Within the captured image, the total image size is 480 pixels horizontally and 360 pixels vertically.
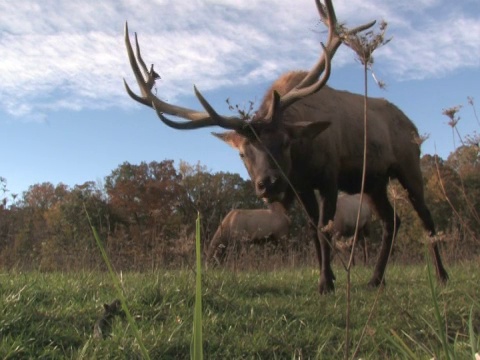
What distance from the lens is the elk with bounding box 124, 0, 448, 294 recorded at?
583cm

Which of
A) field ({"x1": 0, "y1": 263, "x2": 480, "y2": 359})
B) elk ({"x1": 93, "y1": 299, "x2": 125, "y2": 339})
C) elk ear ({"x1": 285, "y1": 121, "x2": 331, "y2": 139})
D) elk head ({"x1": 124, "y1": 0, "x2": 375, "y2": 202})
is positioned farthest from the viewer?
elk ear ({"x1": 285, "y1": 121, "x2": 331, "y2": 139})

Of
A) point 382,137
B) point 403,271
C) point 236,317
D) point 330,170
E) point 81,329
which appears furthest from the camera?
point 403,271

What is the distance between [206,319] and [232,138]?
2791mm

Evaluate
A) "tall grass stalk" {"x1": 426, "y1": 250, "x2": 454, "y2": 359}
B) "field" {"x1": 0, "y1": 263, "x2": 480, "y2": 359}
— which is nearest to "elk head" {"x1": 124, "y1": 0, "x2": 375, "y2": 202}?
"field" {"x1": 0, "y1": 263, "x2": 480, "y2": 359}

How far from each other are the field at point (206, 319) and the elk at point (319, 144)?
2.92ft

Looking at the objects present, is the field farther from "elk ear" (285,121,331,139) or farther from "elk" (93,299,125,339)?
"elk ear" (285,121,331,139)

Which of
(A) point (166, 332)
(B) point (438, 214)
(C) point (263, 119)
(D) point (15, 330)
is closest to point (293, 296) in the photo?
(C) point (263, 119)

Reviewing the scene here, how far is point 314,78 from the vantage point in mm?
6598

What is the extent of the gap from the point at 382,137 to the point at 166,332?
4.39m

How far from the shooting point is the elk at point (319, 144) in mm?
5828

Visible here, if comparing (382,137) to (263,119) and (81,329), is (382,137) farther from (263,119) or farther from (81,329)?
(81,329)

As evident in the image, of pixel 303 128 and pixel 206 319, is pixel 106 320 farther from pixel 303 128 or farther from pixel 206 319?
pixel 303 128

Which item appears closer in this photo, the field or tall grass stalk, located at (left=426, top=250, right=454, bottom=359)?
tall grass stalk, located at (left=426, top=250, right=454, bottom=359)

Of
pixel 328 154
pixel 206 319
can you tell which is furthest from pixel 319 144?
pixel 206 319
